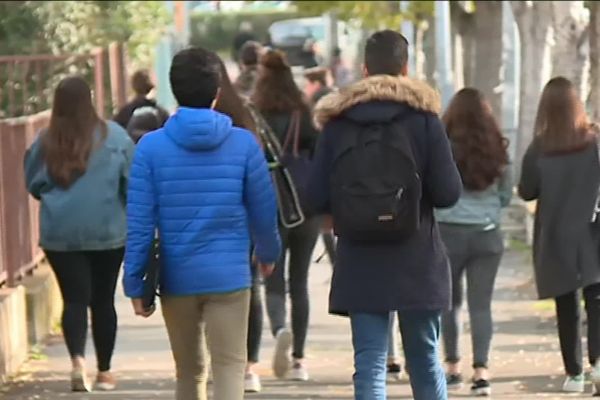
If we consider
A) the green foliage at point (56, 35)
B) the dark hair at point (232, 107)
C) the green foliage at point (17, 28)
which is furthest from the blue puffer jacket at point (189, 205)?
the green foliage at point (17, 28)

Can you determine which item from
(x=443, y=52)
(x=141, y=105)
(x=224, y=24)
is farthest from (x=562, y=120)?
(x=224, y=24)

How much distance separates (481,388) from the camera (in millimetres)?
9070

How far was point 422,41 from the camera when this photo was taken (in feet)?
126

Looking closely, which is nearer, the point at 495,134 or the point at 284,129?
the point at 495,134

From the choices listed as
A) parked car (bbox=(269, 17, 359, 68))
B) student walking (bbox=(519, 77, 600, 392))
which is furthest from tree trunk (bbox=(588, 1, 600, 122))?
parked car (bbox=(269, 17, 359, 68))

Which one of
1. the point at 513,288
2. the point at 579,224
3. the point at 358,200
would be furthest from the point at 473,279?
the point at 513,288

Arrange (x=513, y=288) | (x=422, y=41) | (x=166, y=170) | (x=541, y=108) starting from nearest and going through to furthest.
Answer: (x=166, y=170), (x=541, y=108), (x=513, y=288), (x=422, y=41)

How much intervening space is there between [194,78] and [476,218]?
110 inches

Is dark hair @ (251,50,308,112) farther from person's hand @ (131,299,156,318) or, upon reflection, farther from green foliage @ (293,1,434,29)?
green foliage @ (293,1,434,29)

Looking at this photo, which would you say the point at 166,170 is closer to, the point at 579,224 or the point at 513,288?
the point at 579,224

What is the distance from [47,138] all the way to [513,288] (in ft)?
Result: 20.8

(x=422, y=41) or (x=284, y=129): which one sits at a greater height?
(x=284, y=129)

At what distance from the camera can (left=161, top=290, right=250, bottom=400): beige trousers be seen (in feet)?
→ 21.4

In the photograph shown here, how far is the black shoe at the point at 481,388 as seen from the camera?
29.7ft
